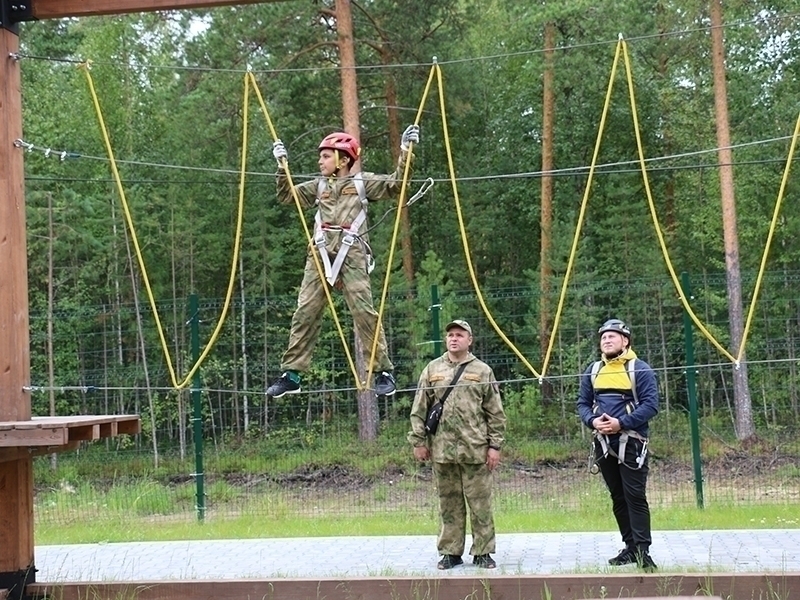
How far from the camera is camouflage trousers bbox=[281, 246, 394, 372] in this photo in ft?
22.4

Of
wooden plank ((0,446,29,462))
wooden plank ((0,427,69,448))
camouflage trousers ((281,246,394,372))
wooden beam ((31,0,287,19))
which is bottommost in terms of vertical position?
wooden plank ((0,446,29,462))

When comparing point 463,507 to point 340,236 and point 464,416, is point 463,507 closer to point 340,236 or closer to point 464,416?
point 464,416

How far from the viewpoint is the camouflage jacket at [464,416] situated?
7137 millimetres

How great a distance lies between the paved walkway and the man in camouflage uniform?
0.69 ft

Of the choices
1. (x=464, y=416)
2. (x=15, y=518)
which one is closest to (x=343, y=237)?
(x=464, y=416)

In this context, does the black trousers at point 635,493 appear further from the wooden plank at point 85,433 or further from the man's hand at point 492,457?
the wooden plank at point 85,433

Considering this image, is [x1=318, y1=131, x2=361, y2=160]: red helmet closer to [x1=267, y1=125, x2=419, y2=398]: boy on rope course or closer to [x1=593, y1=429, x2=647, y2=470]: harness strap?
[x1=267, y1=125, x2=419, y2=398]: boy on rope course

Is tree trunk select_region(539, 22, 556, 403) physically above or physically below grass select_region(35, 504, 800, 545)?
above

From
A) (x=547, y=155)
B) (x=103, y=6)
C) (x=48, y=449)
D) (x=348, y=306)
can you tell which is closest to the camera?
(x=48, y=449)

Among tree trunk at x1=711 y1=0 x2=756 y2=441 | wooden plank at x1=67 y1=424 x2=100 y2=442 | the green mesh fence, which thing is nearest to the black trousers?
wooden plank at x1=67 y1=424 x2=100 y2=442

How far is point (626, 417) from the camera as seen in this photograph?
676 centimetres

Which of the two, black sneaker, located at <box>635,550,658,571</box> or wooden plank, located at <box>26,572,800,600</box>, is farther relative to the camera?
black sneaker, located at <box>635,550,658,571</box>

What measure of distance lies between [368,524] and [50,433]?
17.1 ft

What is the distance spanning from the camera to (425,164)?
22.9m
